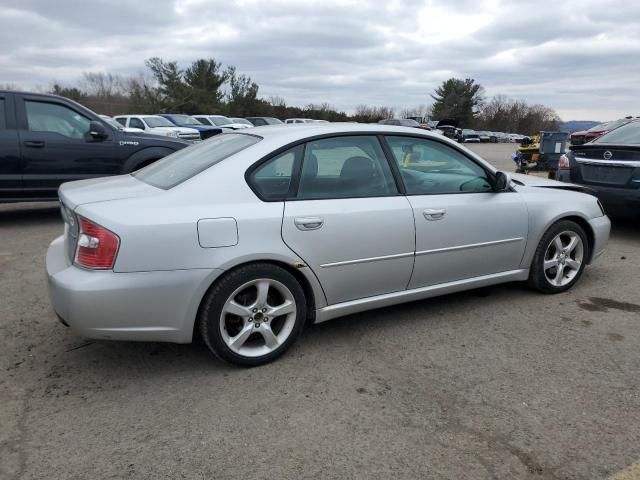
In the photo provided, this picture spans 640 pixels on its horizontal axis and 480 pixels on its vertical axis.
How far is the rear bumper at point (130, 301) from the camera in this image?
105 inches

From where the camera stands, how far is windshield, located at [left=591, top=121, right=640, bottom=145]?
647 centimetres

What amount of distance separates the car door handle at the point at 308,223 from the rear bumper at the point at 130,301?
1.91 ft

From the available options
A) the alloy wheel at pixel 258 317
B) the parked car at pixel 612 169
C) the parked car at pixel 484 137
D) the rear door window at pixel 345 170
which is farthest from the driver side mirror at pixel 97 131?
the parked car at pixel 484 137

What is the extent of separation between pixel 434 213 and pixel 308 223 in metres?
0.99

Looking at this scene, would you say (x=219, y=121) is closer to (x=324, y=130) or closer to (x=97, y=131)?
(x=97, y=131)

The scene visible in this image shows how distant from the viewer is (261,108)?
4991 centimetres

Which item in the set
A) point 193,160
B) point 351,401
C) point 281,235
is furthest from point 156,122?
point 351,401

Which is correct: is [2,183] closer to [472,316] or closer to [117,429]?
[117,429]

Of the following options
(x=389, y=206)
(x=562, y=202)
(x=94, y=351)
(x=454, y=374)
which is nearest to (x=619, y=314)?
(x=562, y=202)

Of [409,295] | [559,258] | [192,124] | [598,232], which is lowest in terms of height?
[192,124]

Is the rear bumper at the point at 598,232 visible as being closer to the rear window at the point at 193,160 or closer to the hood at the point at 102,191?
the rear window at the point at 193,160

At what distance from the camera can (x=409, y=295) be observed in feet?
11.9

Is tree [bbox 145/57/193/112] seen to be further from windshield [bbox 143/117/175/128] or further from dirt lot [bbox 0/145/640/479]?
dirt lot [bbox 0/145/640/479]

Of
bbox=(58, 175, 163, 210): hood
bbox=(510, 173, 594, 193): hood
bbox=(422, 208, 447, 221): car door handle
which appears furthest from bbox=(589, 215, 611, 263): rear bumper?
bbox=(58, 175, 163, 210): hood
